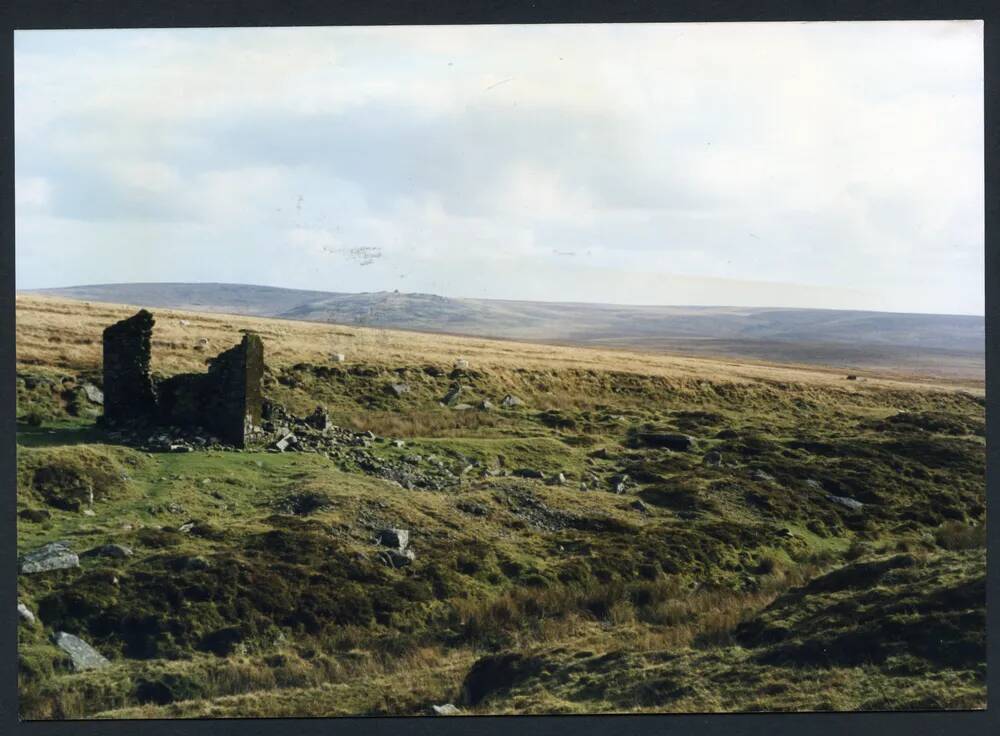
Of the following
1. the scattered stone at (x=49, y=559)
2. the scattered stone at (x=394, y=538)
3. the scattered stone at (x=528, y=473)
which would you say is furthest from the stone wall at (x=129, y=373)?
the scattered stone at (x=528, y=473)

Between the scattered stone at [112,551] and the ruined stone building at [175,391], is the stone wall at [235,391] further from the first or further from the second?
the scattered stone at [112,551]

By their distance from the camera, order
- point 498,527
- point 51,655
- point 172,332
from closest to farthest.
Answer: point 51,655 → point 498,527 → point 172,332

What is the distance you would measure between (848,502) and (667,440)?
3.33 m

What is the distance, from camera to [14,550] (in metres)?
14.2

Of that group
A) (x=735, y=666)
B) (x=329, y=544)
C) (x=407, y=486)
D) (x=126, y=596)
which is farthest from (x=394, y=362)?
(x=735, y=666)

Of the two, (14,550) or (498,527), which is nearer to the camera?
(14,550)

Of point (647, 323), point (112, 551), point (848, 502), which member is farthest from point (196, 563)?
point (647, 323)

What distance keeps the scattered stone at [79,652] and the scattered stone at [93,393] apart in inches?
219

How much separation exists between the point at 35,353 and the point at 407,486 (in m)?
8.78

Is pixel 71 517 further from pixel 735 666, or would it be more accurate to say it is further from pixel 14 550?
pixel 735 666

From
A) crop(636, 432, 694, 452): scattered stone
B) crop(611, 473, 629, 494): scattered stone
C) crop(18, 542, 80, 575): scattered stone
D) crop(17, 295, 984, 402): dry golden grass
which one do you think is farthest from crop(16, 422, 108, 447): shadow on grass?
crop(636, 432, 694, 452): scattered stone

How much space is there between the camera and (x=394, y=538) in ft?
53.3

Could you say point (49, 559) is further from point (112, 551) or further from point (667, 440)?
point (667, 440)

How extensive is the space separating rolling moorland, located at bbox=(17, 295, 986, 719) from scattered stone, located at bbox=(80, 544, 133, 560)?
0.07 m
